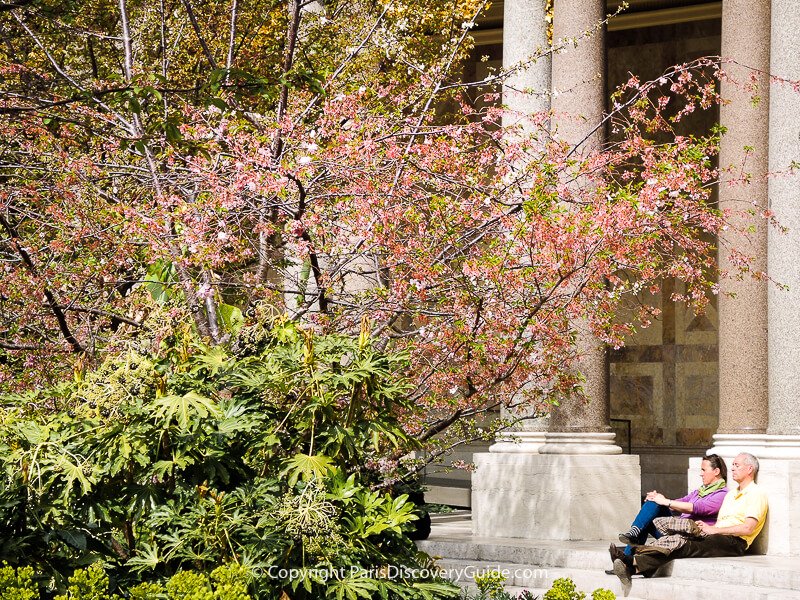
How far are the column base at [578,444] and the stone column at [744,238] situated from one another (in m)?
1.57

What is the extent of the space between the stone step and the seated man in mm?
243

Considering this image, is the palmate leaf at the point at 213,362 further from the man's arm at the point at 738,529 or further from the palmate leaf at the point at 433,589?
the man's arm at the point at 738,529

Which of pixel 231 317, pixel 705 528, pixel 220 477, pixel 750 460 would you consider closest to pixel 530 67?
pixel 750 460

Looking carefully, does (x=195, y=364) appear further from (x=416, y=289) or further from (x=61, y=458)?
(x=416, y=289)

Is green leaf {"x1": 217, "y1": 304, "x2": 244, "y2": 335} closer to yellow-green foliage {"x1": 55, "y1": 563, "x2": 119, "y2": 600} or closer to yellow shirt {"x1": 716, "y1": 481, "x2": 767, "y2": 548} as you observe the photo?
yellow-green foliage {"x1": 55, "y1": 563, "x2": 119, "y2": 600}

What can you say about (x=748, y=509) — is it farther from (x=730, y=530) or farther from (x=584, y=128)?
(x=584, y=128)

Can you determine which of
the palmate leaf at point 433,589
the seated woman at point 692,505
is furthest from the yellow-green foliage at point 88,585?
the seated woman at point 692,505

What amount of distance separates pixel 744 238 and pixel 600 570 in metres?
4.93

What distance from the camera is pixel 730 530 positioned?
45.2 ft

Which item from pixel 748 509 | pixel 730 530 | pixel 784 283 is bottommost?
pixel 730 530

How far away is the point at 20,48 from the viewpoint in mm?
15508

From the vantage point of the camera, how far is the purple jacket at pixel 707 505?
46.3ft

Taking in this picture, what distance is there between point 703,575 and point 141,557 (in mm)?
7500

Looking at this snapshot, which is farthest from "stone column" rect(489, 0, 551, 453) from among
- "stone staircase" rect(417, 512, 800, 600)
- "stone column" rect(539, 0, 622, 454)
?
"stone staircase" rect(417, 512, 800, 600)
